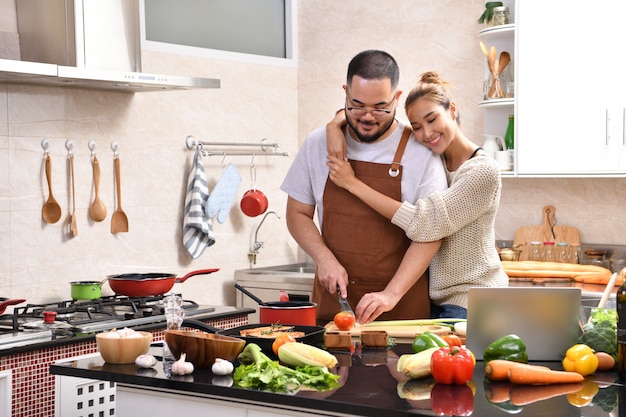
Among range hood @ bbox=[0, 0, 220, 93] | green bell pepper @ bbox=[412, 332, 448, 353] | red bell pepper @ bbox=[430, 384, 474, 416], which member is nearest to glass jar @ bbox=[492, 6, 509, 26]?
range hood @ bbox=[0, 0, 220, 93]

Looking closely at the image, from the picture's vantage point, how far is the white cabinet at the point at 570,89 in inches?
→ 161

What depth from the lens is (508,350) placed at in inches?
84.9

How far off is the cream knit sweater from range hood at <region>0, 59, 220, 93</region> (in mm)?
1394

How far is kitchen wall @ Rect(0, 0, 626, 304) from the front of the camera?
374 centimetres

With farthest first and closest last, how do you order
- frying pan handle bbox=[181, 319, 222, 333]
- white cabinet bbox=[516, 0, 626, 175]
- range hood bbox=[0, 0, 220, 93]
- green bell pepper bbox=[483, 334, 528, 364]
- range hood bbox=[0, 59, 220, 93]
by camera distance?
white cabinet bbox=[516, 0, 626, 175], range hood bbox=[0, 0, 220, 93], range hood bbox=[0, 59, 220, 93], frying pan handle bbox=[181, 319, 222, 333], green bell pepper bbox=[483, 334, 528, 364]

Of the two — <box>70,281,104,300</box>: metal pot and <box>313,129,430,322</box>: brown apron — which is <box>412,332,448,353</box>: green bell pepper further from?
<box>70,281,104,300</box>: metal pot

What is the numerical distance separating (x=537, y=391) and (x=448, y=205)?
101 centimetres

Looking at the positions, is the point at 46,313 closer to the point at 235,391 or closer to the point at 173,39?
the point at 235,391

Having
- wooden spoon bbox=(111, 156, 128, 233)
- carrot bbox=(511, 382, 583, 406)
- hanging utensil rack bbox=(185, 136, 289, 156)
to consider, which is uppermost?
hanging utensil rack bbox=(185, 136, 289, 156)

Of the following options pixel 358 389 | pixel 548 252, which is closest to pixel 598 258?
pixel 548 252

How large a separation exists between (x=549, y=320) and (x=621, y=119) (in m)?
2.10

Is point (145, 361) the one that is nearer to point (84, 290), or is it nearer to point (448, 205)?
point (448, 205)

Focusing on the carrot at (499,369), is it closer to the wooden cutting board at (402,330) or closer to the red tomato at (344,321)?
the wooden cutting board at (402,330)

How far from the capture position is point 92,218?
13.1ft
